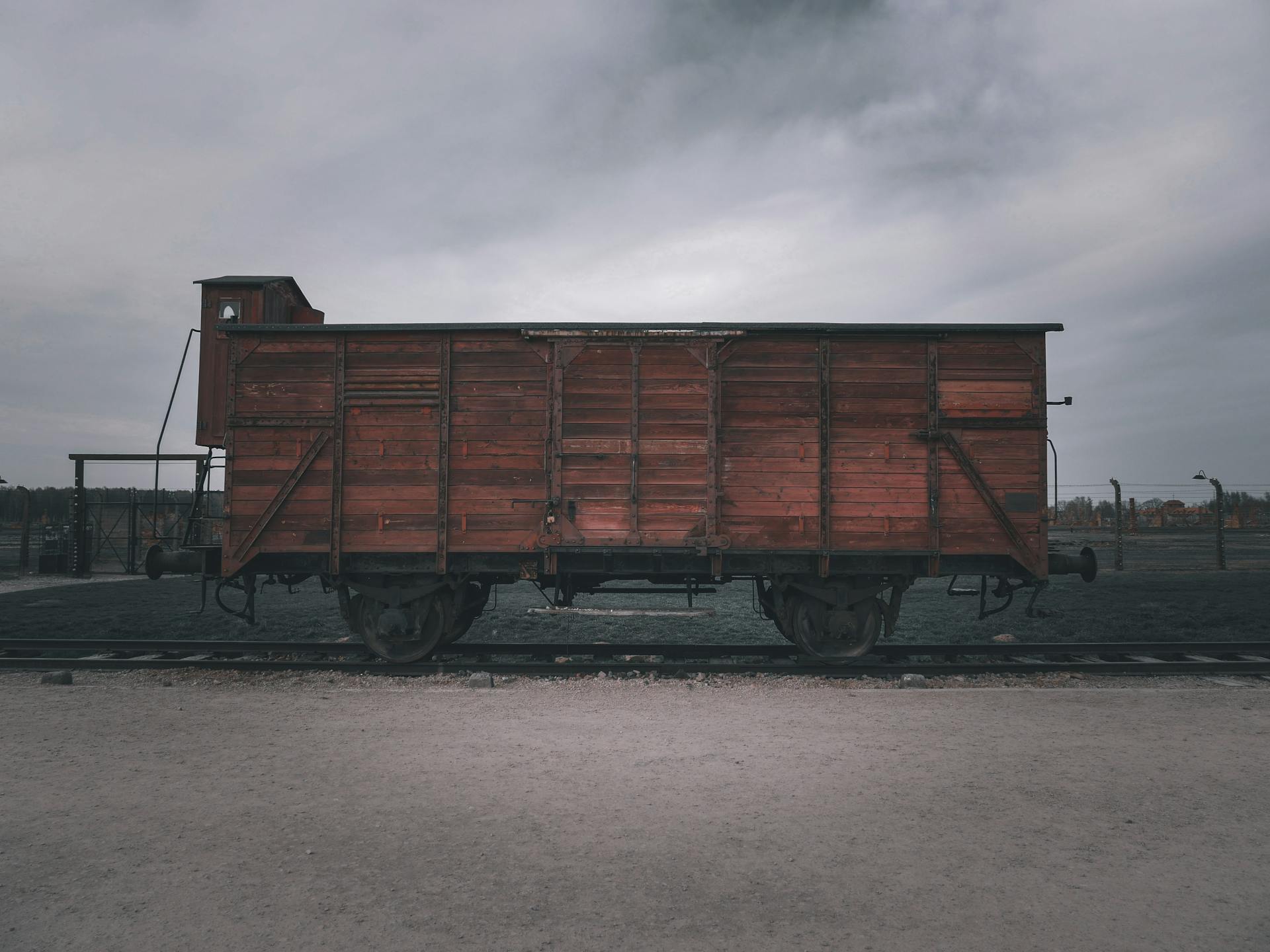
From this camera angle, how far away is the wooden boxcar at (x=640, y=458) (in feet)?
26.2

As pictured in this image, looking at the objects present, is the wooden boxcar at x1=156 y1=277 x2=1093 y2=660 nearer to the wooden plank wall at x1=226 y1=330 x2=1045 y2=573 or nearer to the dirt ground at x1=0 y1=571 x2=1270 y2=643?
the wooden plank wall at x1=226 y1=330 x2=1045 y2=573

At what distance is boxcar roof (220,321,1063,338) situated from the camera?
8.02 meters

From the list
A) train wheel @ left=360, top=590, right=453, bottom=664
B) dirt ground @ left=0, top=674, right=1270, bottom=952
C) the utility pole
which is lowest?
dirt ground @ left=0, top=674, right=1270, bottom=952

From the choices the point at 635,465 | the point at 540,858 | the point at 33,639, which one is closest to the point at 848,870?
the point at 540,858

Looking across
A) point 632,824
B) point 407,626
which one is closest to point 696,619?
point 407,626

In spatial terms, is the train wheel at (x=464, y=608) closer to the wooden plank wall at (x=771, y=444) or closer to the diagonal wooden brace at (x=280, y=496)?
the diagonal wooden brace at (x=280, y=496)

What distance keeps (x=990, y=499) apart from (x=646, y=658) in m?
4.53

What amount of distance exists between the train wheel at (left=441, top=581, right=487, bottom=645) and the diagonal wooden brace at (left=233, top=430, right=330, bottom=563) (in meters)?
2.32

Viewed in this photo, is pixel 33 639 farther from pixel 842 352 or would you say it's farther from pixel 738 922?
pixel 842 352

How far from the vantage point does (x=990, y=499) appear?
Answer: 8.02 meters

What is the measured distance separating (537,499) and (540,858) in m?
4.77

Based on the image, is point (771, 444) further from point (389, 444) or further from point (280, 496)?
point (280, 496)

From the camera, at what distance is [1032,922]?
3.04 metres

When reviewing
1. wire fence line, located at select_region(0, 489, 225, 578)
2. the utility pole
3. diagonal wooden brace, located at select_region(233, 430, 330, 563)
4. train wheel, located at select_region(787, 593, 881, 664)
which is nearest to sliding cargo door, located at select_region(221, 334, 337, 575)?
diagonal wooden brace, located at select_region(233, 430, 330, 563)
